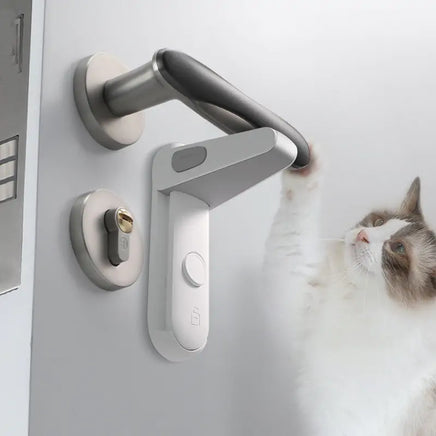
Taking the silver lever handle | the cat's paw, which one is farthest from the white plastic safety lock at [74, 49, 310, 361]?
the cat's paw

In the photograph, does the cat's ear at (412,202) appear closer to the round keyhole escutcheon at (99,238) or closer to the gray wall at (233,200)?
the gray wall at (233,200)

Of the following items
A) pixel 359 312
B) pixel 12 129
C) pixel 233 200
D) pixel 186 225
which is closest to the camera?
pixel 12 129

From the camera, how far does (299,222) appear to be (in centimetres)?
80

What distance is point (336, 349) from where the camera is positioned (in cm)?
77

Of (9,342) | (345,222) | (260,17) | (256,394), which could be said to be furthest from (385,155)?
(9,342)

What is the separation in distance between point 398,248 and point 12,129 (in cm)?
61

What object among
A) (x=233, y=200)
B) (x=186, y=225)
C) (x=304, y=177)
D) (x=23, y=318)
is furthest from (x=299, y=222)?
(x=23, y=318)

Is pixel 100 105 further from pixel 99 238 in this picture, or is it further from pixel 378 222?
pixel 378 222

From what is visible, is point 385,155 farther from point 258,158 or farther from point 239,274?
point 258,158

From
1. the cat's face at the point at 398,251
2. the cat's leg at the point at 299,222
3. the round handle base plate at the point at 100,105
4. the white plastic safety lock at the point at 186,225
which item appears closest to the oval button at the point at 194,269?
the white plastic safety lock at the point at 186,225

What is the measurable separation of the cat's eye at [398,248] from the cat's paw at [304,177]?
121 millimetres

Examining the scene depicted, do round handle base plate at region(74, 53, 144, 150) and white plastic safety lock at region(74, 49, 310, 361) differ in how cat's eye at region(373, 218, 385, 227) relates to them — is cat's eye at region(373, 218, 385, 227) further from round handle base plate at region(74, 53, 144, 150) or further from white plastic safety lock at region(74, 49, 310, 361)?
round handle base plate at region(74, 53, 144, 150)

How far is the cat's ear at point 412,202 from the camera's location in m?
0.83

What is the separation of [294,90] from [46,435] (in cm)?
52
